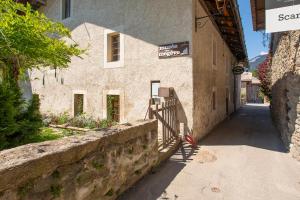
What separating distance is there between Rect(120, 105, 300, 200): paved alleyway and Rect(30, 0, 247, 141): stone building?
139 centimetres

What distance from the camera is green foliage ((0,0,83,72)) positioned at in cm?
301

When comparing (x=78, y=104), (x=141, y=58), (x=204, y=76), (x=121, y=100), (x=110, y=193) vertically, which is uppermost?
(x=141, y=58)

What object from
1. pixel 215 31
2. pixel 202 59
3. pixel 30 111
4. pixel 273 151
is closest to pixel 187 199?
pixel 30 111

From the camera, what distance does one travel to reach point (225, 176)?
15.2 ft

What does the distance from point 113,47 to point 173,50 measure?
2904 millimetres

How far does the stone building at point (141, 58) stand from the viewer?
6.92m

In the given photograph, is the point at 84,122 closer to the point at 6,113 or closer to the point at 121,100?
the point at 121,100

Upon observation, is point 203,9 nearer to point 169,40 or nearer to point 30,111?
point 169,40

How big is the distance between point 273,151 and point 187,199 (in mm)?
3964

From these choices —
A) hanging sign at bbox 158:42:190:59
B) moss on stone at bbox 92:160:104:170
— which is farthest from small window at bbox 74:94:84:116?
moss on stone at bbox 92:160:104:170

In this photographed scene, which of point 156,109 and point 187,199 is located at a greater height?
point 156,109

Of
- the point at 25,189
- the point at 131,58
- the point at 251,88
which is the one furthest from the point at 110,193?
the point at 251,88

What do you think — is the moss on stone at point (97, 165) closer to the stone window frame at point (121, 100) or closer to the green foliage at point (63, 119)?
the stone window frame at point (121, 100)

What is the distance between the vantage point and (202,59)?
26.1 ft
